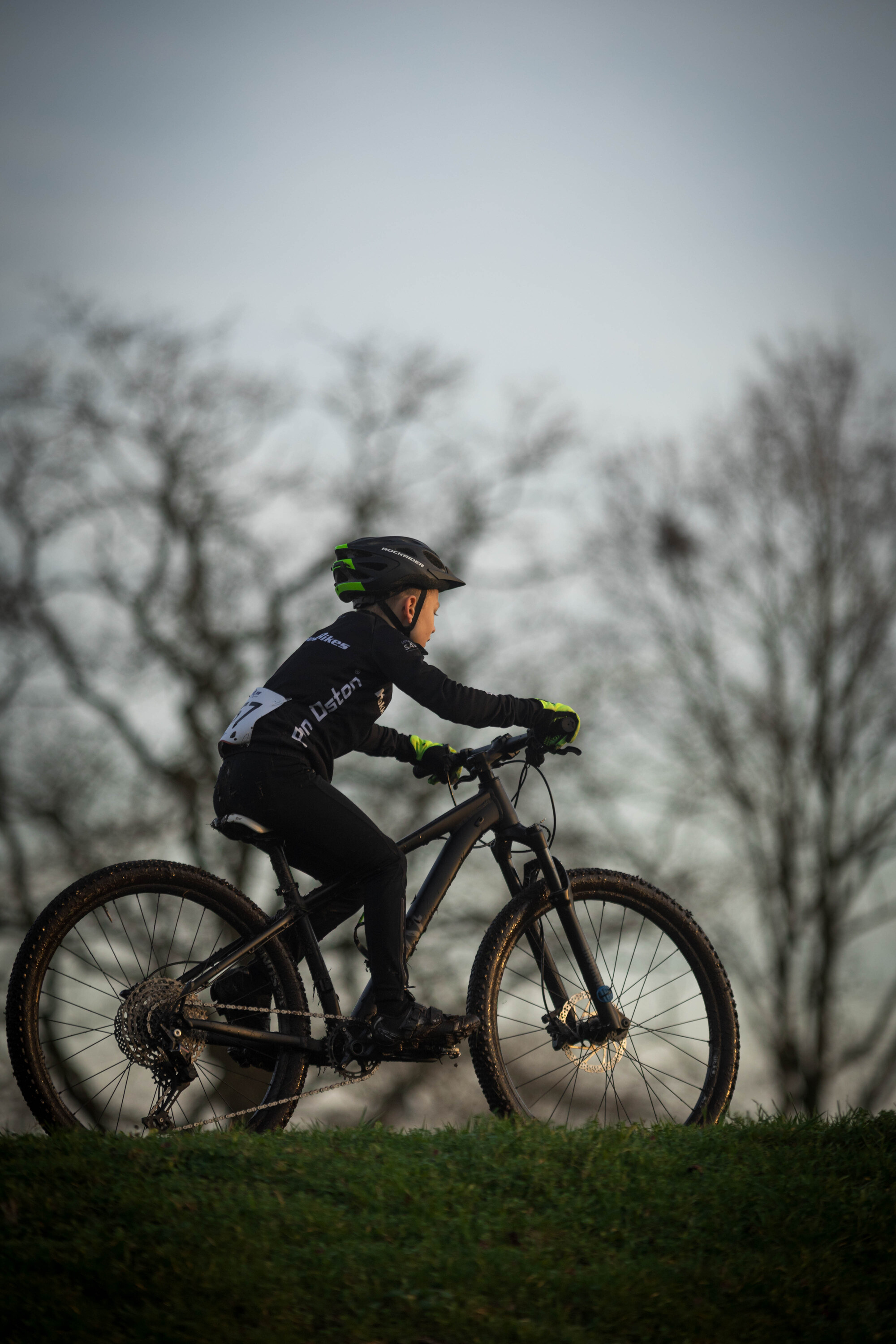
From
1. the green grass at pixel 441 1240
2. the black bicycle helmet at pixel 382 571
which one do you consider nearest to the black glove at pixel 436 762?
the black bicycle helmet at pixel 382 571

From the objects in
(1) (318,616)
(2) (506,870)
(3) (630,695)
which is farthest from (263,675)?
(2) (506,870)

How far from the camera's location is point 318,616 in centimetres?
1553

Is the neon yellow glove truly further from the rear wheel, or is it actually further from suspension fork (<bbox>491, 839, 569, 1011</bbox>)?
the rear wheel

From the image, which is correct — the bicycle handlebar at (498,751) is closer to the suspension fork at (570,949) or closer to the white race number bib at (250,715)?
the suspension fork at (570,949)

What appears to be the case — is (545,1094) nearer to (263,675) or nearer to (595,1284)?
(595,1284)

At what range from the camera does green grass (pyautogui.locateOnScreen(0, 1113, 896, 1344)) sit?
9.09 feet

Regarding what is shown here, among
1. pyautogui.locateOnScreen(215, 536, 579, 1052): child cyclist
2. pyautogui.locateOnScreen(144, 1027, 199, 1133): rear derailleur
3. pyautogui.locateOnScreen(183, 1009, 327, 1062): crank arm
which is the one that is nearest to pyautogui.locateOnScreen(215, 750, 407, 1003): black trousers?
pyautogui.locateOnScreen(215, 536, 579, 1052): child cyclist

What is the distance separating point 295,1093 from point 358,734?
4.46 feet

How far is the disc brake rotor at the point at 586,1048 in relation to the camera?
4453 millimetres

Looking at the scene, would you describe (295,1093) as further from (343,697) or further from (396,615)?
(396,615)

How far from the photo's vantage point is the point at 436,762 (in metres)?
4.79

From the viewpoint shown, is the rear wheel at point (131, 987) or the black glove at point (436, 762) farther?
the black glove at point (436, 762)

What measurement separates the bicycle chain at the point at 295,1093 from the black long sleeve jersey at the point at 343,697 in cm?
88

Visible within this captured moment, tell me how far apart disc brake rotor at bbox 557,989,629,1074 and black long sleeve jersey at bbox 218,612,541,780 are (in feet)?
3.78
